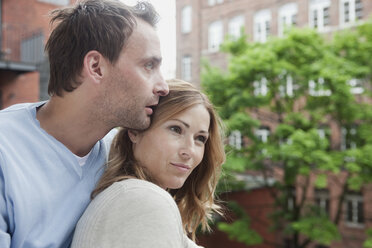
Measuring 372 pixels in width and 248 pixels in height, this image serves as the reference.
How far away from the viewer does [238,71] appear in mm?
14680

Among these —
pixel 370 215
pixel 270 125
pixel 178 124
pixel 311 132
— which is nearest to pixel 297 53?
pixel 311 132

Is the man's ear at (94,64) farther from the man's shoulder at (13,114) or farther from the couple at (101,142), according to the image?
the man's shoulder at (13,114)

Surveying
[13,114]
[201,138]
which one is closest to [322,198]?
[201,138]

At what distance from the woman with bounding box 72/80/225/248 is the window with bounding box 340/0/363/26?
18144mm

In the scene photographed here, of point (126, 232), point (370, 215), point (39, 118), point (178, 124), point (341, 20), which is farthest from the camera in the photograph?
point (341, 20)

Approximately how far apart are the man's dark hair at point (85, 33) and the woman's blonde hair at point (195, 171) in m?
0.30

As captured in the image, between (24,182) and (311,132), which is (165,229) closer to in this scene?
(24,182)

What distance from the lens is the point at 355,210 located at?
61.0ft

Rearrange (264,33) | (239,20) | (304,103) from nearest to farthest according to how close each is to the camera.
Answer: (304,103) → (264,33) → (239,20)

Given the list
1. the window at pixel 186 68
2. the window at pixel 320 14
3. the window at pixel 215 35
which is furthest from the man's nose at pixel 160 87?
the window at pixel 186 68

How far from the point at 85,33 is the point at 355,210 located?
19046 mm

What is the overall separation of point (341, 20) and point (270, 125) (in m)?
5.50

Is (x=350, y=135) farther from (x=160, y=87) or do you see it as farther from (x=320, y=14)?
(x=160, y=87)

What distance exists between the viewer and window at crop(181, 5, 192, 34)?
84.6 feet
